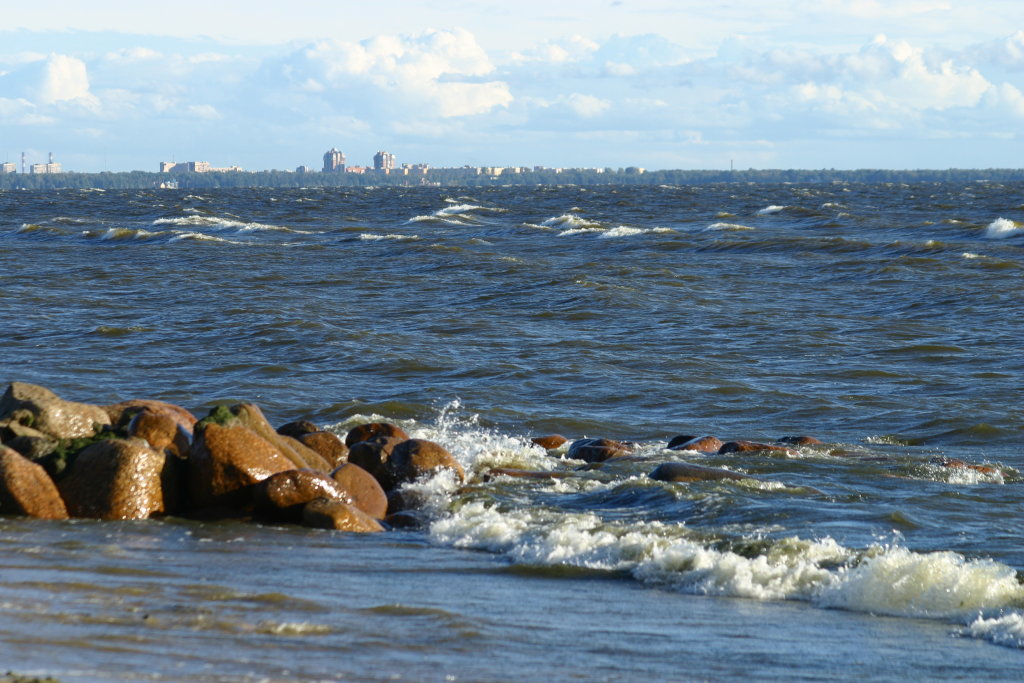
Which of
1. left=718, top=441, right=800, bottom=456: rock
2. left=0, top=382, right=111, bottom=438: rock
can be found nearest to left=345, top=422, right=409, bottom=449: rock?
left=0, top=382, right=111, bottom=438: rock

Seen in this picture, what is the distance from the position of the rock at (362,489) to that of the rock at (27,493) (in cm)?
189

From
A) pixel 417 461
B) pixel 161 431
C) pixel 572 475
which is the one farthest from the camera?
pixel 572 475

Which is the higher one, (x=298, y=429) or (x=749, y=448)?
(x=298, y=429)

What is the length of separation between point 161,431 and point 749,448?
211 inches

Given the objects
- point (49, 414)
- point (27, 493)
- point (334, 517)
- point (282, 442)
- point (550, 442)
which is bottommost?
point (550, 442)

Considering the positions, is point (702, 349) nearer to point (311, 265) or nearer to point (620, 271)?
point (620, 271)

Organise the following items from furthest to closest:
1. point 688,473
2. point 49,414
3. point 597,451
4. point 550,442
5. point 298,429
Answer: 1. point 550,442
2. point 597,451
3. point 298,429
4. point 688,473
5. point 49,414

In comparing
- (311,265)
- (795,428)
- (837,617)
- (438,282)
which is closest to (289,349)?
(795,428)

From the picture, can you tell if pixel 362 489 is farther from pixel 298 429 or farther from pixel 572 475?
pixel 572 475

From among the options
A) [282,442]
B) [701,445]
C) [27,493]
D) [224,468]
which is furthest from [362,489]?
[701,445]

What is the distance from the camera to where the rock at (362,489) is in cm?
912

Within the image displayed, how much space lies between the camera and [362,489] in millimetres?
9211

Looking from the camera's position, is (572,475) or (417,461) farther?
(572,475)

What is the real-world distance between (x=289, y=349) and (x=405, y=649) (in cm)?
1411
